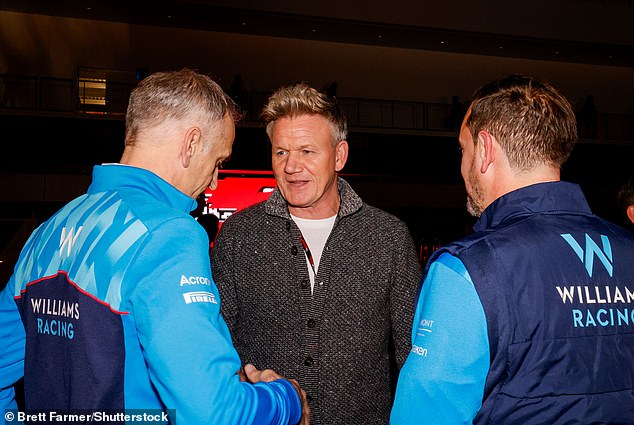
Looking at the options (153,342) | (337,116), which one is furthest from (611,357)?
(337,116)

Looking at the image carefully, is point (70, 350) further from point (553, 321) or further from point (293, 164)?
point (293, 164)

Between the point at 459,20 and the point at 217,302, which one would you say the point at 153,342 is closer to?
the point at 217,302

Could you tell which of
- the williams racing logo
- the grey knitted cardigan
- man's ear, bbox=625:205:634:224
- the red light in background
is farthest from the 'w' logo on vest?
the red light in background

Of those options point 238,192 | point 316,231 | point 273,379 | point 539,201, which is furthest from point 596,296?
point 238,192

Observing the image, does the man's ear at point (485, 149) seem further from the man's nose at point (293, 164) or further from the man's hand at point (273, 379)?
the man's nose at point (293, 164)

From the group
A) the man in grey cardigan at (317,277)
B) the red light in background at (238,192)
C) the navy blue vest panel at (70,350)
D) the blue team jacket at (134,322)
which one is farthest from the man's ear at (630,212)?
the red light in background at (238,192)

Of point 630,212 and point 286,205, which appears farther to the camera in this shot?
point 630,212

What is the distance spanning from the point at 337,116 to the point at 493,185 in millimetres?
1343

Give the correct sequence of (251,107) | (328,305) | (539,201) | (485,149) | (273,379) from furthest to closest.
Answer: (251,107) < (328,305) < (273,379) < (485,149) < (539,201)

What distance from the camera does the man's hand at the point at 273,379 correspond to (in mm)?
Answer: 1739

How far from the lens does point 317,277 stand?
2.60 metres

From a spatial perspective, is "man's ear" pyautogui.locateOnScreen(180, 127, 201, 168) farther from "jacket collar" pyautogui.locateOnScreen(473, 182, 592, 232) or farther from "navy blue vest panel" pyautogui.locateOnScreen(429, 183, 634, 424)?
"jacket collar" pyautogui.locateOnScreen(473, 182, 592, 232)

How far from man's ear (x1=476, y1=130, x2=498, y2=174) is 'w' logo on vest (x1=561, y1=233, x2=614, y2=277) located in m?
0.30

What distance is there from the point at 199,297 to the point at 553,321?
86cm
